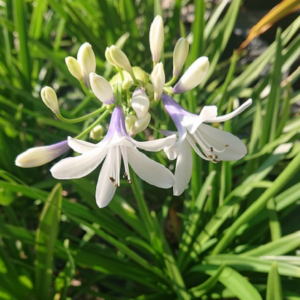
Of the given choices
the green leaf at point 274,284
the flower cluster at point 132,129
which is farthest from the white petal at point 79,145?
the green leaf at point 274,284

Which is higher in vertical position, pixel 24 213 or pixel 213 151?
pixel 24 213

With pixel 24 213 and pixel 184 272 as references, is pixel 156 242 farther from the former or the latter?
pixel 24 213

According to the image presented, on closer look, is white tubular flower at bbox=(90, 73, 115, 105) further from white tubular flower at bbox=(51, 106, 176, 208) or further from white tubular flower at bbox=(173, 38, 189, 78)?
white tubular flower at bbox=(173, 38, 189, 78)

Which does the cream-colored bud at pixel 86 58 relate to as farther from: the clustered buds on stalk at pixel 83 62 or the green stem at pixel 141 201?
the green stem at pixel 141 201

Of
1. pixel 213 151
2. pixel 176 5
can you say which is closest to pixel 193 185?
pixel 213 151

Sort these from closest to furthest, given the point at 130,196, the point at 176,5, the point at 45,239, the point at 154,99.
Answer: the point at 154,99, the point at 45,239, the point at 130,196, the point at 176,5

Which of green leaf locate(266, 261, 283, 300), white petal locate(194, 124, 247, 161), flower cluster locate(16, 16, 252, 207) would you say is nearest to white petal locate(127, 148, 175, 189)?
flower cluster locate(16, 16, 252, 207)
